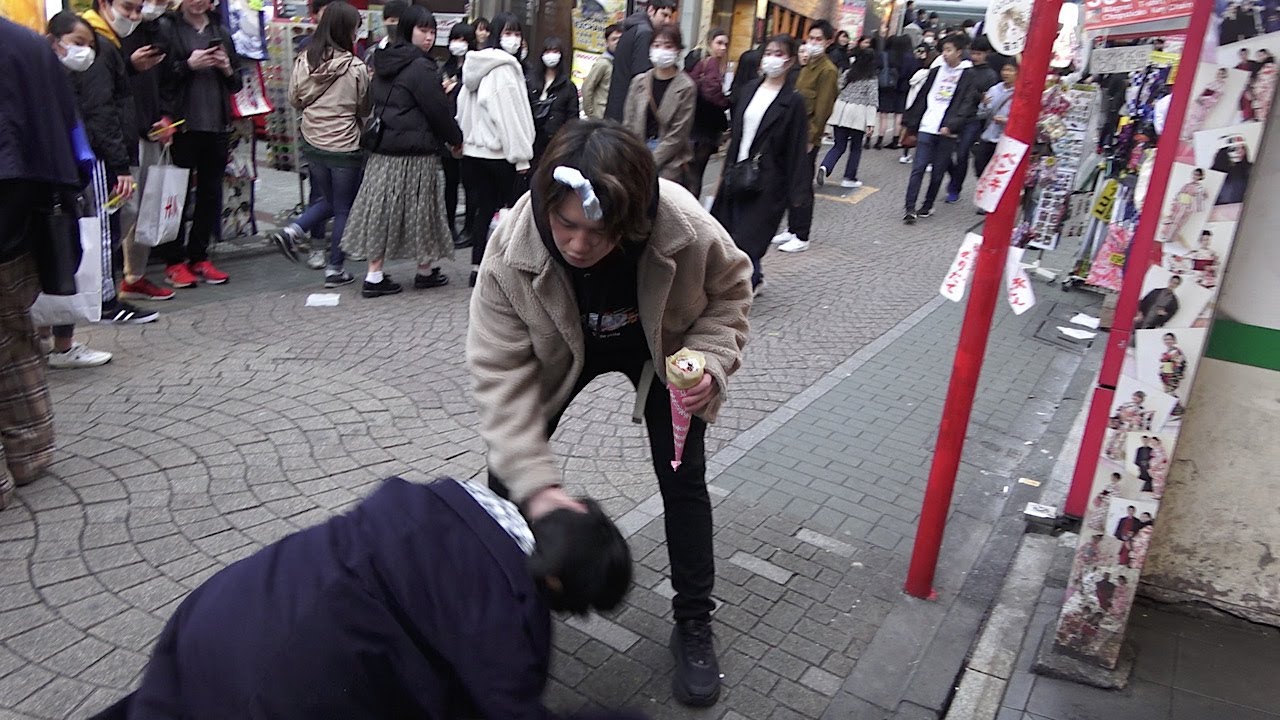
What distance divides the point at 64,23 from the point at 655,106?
3.61m

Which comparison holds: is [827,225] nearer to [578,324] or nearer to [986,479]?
[986,479]

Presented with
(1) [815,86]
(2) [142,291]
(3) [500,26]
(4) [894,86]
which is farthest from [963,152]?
(2) [142,291]

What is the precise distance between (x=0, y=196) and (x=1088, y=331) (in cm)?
672

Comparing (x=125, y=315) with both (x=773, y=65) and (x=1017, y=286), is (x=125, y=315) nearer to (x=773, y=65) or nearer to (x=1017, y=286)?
(x=773, y=65)

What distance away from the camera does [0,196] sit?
324cm

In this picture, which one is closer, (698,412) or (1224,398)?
(698,412)

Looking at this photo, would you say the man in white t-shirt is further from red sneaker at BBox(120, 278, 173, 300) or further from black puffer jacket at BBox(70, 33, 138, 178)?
black puffer jacket at BBox(70, 33, 138, 178)

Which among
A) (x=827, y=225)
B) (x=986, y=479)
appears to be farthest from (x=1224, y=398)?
(x=827, y=225)

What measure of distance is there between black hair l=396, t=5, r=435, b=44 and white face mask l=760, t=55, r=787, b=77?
225 centimetres

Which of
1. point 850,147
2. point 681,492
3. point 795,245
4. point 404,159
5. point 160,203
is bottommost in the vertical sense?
point 795,245

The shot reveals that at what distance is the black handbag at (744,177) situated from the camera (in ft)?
20.8

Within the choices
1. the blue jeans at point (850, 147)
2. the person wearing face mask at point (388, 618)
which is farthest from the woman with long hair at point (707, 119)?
the person wearing face mask at point (388, 618)

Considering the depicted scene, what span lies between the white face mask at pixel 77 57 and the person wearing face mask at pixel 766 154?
12.4ft

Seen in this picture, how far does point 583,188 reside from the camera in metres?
2.11
